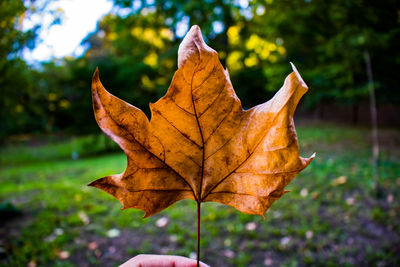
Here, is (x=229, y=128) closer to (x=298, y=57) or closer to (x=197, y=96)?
(x=197, y=96)

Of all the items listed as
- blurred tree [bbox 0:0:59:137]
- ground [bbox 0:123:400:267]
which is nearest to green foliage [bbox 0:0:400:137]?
blurred tree [bbox 0:0:59:137]

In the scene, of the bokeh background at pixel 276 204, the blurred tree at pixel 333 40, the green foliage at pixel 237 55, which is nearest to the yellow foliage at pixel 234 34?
the green foliage at pixel 237 55

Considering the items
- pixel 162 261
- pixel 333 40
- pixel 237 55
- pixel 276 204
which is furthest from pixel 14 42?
pixel 237 55

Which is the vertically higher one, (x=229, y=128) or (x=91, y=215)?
(x=229, y=128)

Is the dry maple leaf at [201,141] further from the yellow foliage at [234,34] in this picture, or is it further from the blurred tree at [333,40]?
the yellow foliage at [234,34]

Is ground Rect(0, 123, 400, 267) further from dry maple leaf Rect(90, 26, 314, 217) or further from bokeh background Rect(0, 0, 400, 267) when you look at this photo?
dry maple leaf Rect(90, 26, 314, 217)

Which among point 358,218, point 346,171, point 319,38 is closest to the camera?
point 358,218

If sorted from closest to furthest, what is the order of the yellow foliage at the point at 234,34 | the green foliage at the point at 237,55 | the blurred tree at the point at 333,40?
the green foliage at the point at 237,55 → the blurred tree at the point at 333,40 → the yellow foliage at the point at 234,34

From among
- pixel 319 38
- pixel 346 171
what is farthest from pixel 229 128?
pixel 319 38

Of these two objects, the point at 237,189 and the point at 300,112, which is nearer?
the point at 237,189
